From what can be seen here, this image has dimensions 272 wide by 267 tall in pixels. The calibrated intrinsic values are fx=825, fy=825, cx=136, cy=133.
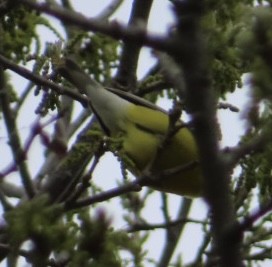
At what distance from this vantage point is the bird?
3645mm

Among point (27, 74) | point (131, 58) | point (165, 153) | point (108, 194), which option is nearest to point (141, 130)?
point (165, 153)

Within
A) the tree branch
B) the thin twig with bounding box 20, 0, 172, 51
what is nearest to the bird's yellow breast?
the tree branch

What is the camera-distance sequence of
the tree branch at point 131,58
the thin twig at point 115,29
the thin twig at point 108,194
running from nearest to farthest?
the thin twig at point 115,29 → the thin twig at point 108,194 → the tree branch at point 131,58

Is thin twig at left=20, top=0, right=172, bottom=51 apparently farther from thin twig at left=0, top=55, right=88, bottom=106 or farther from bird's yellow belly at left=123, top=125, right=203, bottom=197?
bird's yellow belly at left=123, top=125, right=203, bottom=197

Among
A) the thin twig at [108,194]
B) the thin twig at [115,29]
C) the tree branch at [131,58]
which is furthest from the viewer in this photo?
the tree branch at [131,58]

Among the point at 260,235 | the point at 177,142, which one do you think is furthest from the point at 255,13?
the point at 177,142

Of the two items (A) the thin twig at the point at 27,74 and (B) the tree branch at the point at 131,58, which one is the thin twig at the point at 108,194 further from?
(B) the tree branch at the point at 131,58

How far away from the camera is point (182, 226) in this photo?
4188 mm

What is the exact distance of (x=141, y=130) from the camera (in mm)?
3789

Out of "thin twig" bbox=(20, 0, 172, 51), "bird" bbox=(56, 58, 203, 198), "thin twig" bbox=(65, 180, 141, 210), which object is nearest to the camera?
"thin twig" bbox=(20, 0, 172, 51)

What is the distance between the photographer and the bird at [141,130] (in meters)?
3.64

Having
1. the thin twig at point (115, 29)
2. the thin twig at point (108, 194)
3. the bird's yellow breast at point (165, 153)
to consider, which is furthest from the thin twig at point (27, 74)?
the thin twig at point (115, 29)

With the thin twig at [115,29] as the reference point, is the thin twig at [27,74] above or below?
above

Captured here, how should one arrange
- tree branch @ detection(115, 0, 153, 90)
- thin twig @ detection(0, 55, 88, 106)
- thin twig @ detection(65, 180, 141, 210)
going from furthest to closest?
tree branch @ detection(115, 0, 153, 90)
thin twig @ detection(0, 55, 88, 106)
thin twig @ detection(65, 180, 141, 210)
